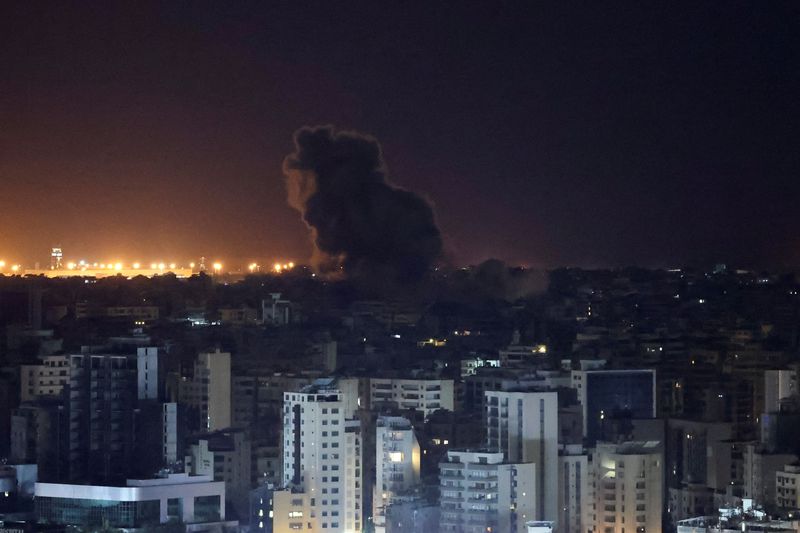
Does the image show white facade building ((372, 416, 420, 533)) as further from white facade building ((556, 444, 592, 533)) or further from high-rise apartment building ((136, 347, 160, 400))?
high-rise apartment building ((136, 347, 160, 400))

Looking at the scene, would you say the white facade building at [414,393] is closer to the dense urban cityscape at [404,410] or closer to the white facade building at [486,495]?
the dense urban cityscape at [404,410]

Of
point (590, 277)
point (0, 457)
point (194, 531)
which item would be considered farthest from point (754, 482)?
point (590, 277)

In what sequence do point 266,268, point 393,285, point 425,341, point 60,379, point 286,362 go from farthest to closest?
1. point 266,268
2. point 393,285
3. point 425,341
4. point 286,362
5. point 60,379

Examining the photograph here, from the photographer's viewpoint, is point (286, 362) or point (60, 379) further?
point (286, 362)

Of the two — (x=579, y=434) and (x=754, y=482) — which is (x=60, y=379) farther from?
(x=754, y=482)

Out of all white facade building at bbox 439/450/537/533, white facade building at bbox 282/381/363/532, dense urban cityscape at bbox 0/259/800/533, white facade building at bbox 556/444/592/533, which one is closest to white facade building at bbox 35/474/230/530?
dense urban cityscape at bbox 0/259/800/533

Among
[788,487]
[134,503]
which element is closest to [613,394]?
[788,487]

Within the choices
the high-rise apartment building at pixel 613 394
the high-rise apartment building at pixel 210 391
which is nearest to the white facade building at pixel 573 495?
the high-rise apartment building at pixel 613 394
